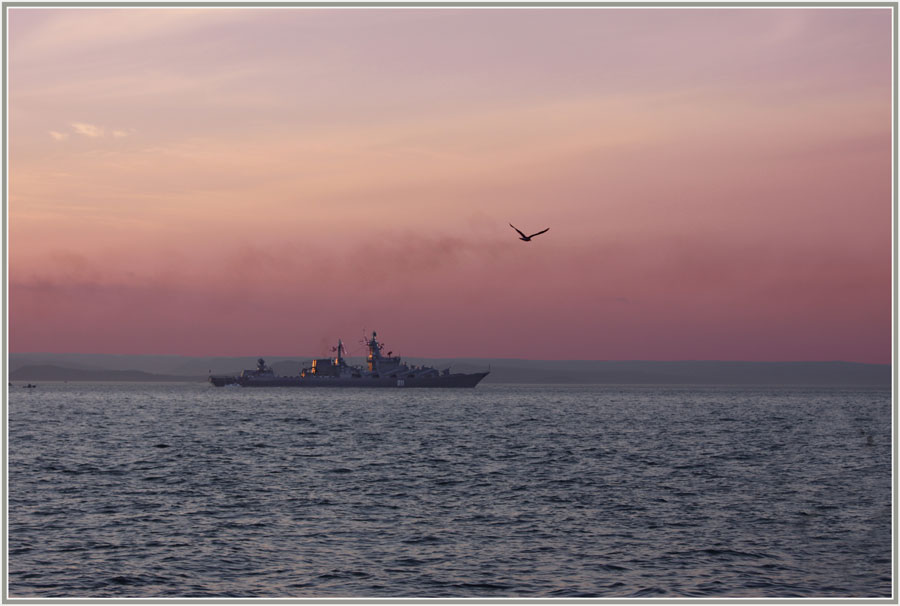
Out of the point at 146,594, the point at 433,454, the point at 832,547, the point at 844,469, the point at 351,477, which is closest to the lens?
the point at 146,594

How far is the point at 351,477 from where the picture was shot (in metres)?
51.1

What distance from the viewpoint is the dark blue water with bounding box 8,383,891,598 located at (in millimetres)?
26984

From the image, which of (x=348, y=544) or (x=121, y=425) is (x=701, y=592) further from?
(x=121, y=425)

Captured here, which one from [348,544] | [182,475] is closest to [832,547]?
[348,544]

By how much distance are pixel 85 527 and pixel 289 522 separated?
6.78m

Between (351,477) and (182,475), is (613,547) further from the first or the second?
(182,475)

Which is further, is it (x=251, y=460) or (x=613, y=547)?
(x=251, y=460)

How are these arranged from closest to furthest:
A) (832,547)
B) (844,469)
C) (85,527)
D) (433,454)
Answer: (832,547) < (85,527) < (844,469) < (433,454)

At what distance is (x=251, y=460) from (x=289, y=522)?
2503cm

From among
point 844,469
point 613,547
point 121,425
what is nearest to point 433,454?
point 844,469

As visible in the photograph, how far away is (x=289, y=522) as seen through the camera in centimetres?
3597

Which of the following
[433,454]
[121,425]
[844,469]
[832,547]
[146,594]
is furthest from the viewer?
[121,425]

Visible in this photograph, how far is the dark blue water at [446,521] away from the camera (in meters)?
27.0

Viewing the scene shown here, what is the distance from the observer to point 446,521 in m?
36.1
